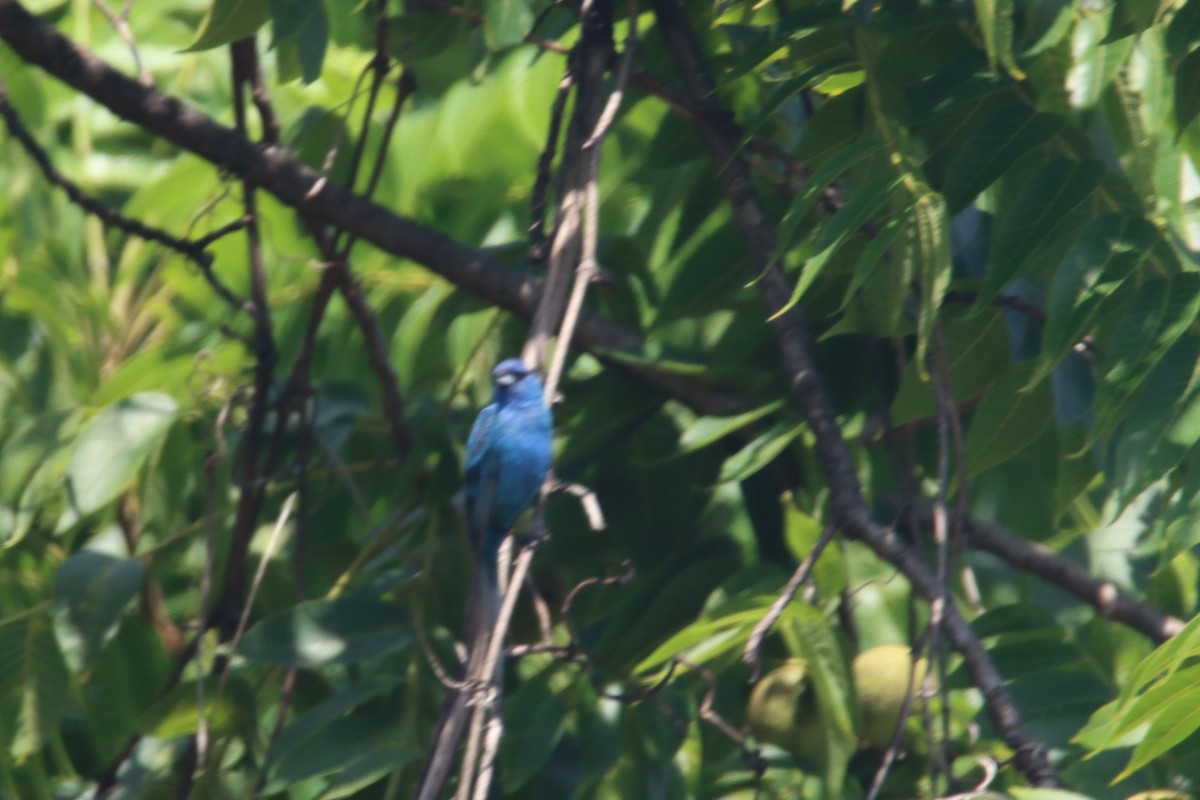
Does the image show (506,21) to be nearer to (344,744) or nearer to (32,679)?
(344,744)

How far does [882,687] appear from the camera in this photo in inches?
115

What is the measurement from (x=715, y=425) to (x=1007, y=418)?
0.59 m

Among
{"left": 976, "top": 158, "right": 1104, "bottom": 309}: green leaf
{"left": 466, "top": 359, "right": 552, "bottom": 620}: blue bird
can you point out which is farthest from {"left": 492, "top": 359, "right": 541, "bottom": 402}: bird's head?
{"left": 976, "top": 158, "right": 1104, "bottom": 309}: green leaf

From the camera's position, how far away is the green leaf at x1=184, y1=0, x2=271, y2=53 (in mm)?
2771

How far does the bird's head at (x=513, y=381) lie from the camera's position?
271 cm

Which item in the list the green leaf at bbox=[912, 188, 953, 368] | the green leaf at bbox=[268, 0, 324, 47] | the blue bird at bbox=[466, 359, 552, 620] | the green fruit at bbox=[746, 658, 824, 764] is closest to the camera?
the green leaf at bbox=[912, 188, 953, 368]

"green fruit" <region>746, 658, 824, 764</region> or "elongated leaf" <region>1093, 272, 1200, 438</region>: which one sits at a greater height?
"elongated leaf" <region>1093, 272, 1200, 438</region>

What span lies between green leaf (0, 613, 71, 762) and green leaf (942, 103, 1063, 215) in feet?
6.83

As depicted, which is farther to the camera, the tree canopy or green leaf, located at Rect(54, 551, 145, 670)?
green leaf, located at Rect(54, 551, 145, 670)

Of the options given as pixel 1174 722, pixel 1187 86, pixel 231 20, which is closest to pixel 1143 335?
pixel 1187 86

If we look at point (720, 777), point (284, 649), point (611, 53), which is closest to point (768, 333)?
point (611, 53)

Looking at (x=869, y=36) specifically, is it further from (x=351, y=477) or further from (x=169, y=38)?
(x=169, y=38)

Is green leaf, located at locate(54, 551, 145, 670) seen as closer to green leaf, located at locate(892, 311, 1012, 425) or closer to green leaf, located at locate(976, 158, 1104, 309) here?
green leaf, located at locate(892, 311, 1012, 425)

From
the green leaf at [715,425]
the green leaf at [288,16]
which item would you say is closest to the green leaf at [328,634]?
the green leaf at [715,425]
